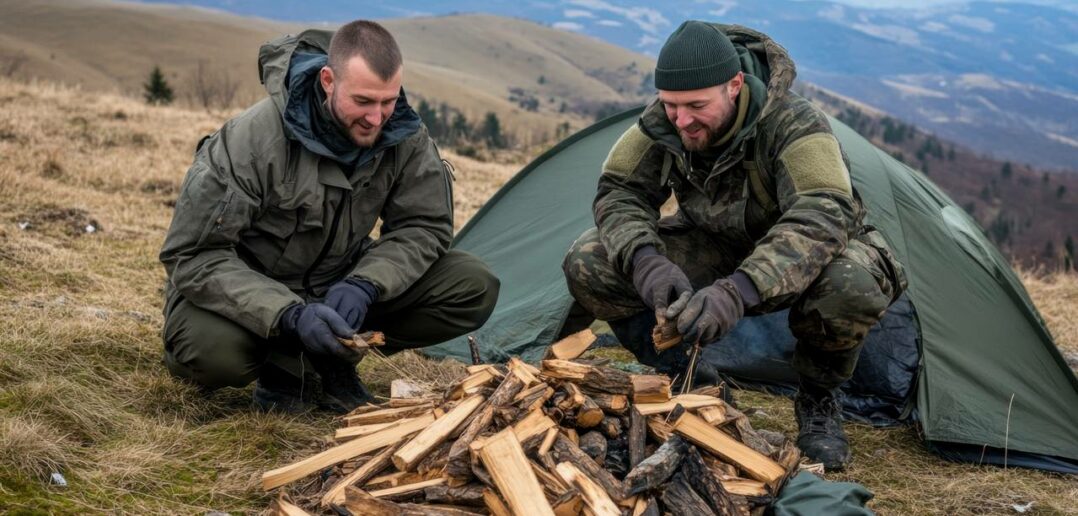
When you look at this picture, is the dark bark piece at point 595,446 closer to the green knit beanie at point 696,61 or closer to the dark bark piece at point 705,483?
the dark bark piece at point 705,483

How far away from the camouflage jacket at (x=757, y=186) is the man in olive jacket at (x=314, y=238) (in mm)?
795

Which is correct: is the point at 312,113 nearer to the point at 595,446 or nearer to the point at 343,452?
the point at 343,452

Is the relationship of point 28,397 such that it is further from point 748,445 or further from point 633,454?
point 748,445

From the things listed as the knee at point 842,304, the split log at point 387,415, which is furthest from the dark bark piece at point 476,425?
the knee at point 842,304

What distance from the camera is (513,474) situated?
2.77m

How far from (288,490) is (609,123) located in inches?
157

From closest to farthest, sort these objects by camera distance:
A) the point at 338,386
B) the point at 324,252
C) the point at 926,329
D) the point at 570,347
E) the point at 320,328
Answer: the point at 320,328, the point at 570,347, the point at 324,252, the point at 338,386, the point at 926,329

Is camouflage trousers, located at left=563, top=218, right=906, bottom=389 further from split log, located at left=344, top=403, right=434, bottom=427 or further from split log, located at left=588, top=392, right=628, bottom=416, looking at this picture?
split log, located at left=344, top=403, right=434, bottom=427

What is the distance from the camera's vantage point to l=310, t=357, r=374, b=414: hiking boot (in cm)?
418

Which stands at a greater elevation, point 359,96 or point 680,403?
point 359,96

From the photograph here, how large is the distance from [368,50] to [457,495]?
1893mm

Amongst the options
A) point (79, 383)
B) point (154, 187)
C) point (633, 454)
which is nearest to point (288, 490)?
point (633, 454)

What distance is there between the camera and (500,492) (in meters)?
2.77

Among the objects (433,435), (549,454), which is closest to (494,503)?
(549,454)
